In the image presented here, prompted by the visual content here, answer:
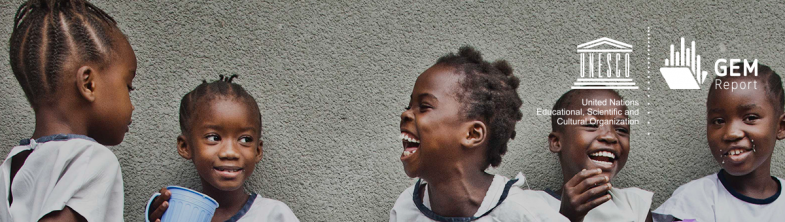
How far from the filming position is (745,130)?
233cm

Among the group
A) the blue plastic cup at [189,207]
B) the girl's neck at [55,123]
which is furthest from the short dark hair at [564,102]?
the girl's neck at [55,123]

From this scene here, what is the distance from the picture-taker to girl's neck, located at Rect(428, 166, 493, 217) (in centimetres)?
199

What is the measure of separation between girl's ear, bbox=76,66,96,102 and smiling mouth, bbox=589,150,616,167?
167 centimetres

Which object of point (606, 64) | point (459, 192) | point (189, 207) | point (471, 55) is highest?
point (606, 64)

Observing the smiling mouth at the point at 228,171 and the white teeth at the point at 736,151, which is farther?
the white teeth at the point at 736,151

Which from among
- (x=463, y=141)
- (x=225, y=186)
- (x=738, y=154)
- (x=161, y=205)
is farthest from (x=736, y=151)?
(x=161, y=205)

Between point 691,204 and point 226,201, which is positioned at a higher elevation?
point 691,204

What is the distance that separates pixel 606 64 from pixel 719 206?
70 cm

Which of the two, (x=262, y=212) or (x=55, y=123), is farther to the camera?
(x=262, y=212)

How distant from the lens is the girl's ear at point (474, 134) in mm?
1973

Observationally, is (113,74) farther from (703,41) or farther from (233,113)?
(703,41)

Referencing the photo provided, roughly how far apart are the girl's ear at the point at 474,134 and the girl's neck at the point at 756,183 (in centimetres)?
116

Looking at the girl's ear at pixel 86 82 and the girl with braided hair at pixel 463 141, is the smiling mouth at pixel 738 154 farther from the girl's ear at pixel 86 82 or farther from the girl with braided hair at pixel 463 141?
the girl's ear at pixel 86 82

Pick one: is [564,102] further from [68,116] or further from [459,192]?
[68,116]
